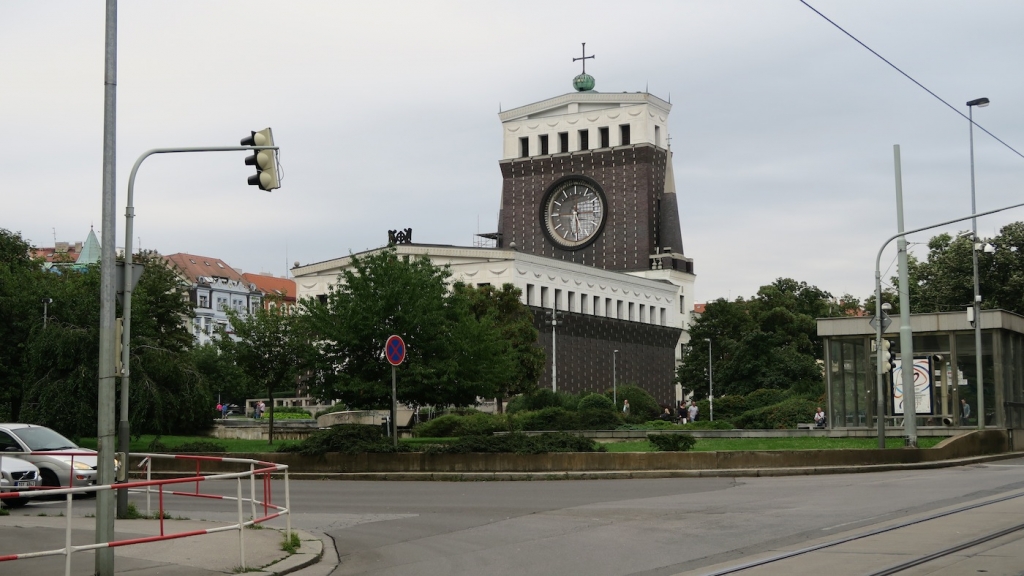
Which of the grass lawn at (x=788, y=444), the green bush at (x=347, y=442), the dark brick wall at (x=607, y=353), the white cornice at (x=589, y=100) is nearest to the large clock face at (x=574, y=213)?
the white cornice at (x=589, y=100)

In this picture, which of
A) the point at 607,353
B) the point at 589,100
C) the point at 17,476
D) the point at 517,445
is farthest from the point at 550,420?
the point at 589,100

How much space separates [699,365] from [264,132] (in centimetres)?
8859

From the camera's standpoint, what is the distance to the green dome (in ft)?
432

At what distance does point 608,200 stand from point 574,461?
93905 mm

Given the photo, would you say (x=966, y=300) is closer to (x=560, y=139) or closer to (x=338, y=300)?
(x=338, y=300)

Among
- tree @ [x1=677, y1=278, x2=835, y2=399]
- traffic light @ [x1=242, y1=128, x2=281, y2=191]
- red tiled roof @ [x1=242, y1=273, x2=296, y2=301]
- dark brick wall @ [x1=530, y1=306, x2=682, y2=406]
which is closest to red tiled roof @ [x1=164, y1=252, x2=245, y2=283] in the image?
red tiled roof @ [x1=242, y1=273, x2=296, y2=301]

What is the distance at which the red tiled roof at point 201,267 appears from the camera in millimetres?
139000

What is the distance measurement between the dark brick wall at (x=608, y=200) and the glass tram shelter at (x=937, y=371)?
78.0m

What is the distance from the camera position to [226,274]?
151m

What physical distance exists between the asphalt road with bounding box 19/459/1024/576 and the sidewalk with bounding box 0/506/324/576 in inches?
29.3

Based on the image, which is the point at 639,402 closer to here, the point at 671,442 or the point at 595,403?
the point at 595,403

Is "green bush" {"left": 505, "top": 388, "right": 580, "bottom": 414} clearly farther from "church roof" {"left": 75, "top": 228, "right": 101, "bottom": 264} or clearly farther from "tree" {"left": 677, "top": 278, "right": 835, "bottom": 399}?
"church roof" {"left": 75, "top": 228, "right": 101, "bottom": 264}

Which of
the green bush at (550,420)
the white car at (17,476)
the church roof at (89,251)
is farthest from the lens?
the church roof at (89,251)

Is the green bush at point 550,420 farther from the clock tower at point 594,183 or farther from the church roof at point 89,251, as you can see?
the church roof at point 89,251
